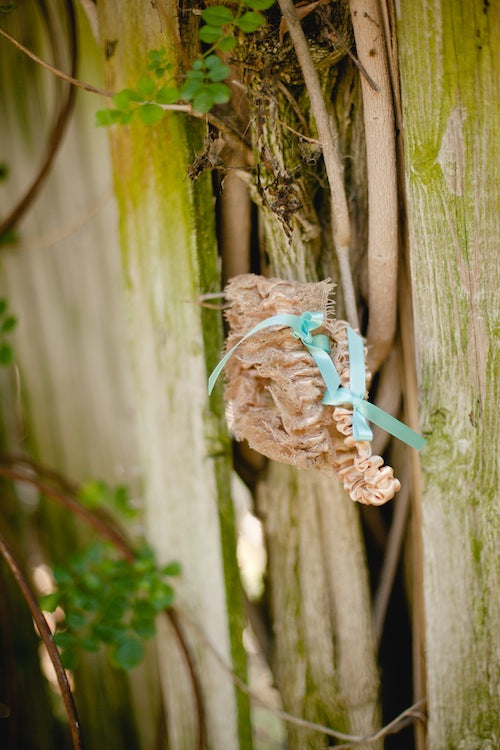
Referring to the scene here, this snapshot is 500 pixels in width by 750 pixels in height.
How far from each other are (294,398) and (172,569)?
46cm

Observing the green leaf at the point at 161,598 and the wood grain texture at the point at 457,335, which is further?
the green leaf at the point at 161,598

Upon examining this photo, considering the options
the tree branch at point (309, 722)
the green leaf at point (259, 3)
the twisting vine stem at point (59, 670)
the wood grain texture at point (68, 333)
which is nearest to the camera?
the green leaf at point (259, 3)

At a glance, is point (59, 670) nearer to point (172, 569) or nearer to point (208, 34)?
point (172, 569)

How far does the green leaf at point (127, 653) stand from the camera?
96 cm

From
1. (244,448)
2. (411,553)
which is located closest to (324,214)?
(244,448)

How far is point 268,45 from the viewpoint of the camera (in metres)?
0.74

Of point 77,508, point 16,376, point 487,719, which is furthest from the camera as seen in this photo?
point 16,376

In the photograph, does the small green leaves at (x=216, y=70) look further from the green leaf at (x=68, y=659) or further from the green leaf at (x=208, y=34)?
the green leaf at (x=68, y=659)

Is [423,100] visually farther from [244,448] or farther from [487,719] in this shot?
[487,719]

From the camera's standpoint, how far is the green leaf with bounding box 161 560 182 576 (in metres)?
0.99

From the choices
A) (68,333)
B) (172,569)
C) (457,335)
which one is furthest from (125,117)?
(68,333)

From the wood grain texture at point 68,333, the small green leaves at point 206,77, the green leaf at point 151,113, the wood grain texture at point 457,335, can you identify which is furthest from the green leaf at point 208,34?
the wood grain texture at point 68,333

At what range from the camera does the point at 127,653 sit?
3.19 ft

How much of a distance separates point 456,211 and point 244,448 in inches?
20.6
